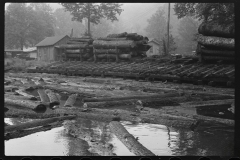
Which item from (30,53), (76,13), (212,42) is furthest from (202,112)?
(30,53)

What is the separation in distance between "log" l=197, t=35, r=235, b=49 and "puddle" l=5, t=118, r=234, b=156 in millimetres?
8651

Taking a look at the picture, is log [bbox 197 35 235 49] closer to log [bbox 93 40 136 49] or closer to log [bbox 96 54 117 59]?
log [bbox 93 40 136 49]

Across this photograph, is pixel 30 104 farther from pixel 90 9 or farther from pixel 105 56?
pixel 90 9

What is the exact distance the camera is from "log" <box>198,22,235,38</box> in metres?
12.7

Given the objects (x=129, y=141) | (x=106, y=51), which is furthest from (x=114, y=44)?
(x=129, y=141)

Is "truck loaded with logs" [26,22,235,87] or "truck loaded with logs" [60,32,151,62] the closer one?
"truck loaded with logs" [26,22,235,87]

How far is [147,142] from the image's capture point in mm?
4773

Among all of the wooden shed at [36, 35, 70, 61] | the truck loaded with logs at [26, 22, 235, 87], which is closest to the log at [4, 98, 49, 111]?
the truck loaded with logs at [26, 22, 235, 87]

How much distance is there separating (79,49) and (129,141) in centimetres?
2131

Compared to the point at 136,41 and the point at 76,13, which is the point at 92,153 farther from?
the point at 76,13

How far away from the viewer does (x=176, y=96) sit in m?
8.58

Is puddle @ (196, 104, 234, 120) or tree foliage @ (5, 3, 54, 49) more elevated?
tree foliage @ (5, 3, 54, 49)

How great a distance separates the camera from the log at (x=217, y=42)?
1285 centimetres

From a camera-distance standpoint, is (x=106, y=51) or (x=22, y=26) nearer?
(x=106, y=51)
